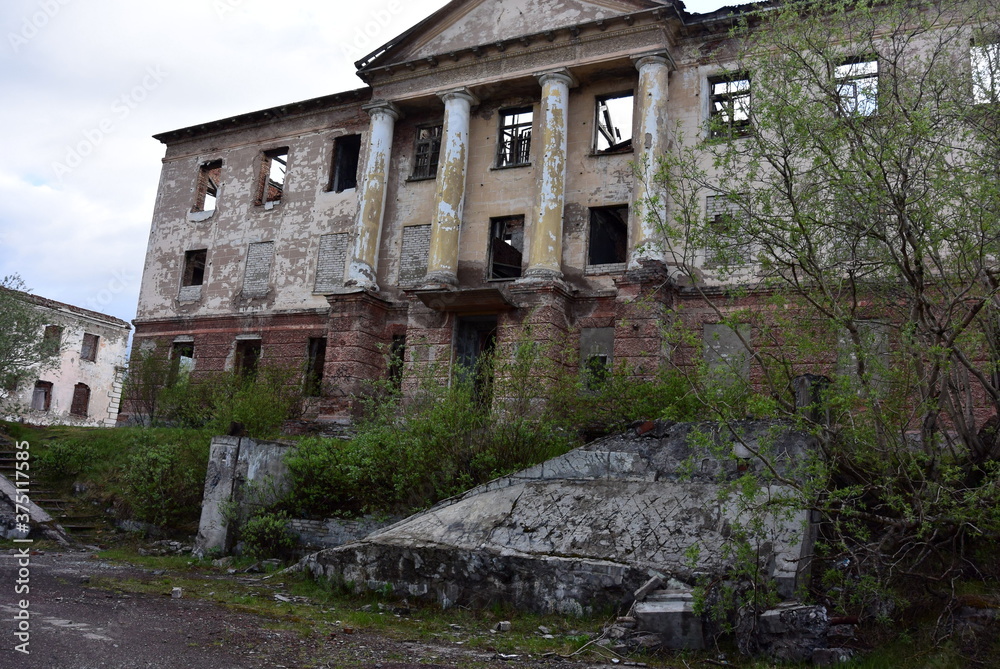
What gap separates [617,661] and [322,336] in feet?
52.0

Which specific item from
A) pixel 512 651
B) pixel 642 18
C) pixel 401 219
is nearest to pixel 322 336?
pixel 401 219

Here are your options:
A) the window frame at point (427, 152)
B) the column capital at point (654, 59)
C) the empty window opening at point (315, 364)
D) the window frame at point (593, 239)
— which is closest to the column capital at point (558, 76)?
the column capital at point (654, 59)

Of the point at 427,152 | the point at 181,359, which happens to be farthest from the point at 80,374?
→ the point at 427,152

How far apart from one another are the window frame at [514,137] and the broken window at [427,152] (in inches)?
70.5

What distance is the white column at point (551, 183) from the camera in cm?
1714

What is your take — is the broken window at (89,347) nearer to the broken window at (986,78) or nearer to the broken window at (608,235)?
the broken window at (608,235)

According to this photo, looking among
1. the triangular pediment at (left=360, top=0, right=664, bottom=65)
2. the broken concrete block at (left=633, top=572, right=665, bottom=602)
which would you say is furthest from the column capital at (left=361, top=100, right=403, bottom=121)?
the broken concrete block at (left=633, top=572, right=665, bottom=602)

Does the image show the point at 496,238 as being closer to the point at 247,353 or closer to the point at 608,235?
the point at 608,235

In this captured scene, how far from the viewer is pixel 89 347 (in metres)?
36.5

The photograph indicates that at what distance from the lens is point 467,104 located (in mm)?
19141

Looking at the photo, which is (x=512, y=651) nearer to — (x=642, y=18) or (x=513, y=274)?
(x=513, y=274)

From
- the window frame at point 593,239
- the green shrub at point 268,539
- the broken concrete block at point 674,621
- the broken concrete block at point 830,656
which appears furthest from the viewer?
the window frame at point 593,239

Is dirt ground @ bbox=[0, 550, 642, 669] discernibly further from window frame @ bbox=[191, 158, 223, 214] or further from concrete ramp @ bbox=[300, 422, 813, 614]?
window frame @ bbox=[191, 158, 223, 214]

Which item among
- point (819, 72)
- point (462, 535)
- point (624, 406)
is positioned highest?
point (819, 72)
